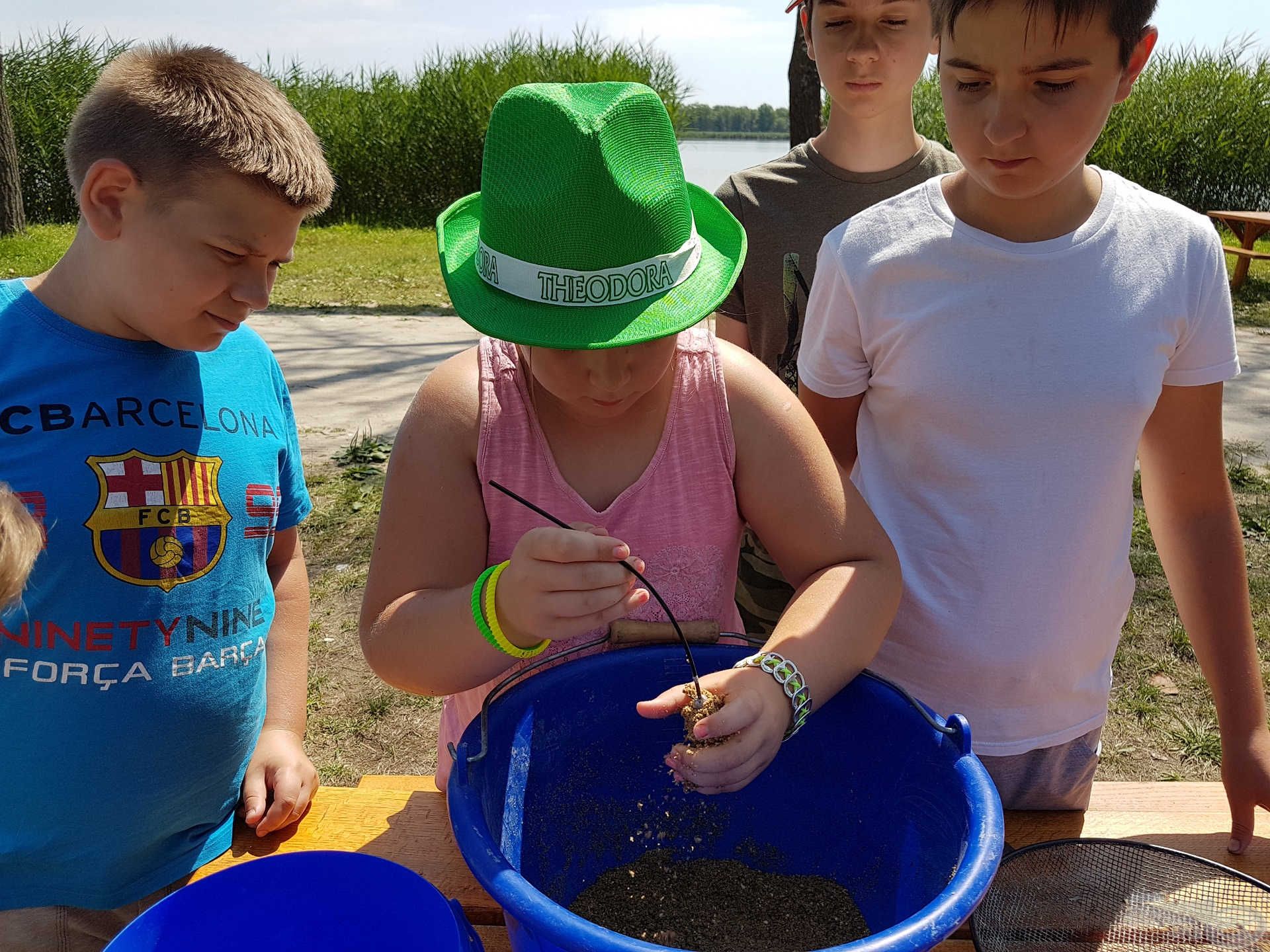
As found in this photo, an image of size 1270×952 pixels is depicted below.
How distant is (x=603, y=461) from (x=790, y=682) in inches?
15.3

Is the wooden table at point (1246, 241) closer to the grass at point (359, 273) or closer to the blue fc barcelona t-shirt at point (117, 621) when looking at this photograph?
the grass at point (359, 273)

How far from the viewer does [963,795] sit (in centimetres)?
101

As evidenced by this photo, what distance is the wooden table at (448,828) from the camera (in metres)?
1.40

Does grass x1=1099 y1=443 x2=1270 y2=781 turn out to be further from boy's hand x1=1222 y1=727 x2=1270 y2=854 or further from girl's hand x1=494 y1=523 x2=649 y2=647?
girl's hand x1=494 y1=523 x2=649 y2=647

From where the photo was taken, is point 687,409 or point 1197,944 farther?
point 687,409

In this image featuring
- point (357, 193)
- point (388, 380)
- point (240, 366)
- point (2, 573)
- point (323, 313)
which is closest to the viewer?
point (2, 573)

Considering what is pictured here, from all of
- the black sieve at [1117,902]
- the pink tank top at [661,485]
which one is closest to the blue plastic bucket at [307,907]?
the pink tank top at [661,485]

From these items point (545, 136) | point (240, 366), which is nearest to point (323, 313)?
point (240, 366)

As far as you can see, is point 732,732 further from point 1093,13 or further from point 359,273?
point 359,273

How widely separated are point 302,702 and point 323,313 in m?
7.32

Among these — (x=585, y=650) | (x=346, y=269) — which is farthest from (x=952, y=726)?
(x=346, y=269)

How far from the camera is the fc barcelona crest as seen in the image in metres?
1.33

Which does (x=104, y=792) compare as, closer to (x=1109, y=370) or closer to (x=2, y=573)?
(x=2, y=573)

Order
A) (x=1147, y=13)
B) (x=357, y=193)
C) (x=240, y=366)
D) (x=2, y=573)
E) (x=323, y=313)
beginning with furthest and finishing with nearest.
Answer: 1. (x=357, y=193)
2. (x=323, y=313)
3. (x=240, y=366)
4. (x=1147, y=13)
5. (x=2, y=573)
